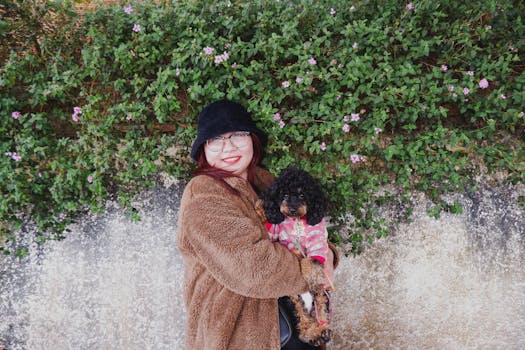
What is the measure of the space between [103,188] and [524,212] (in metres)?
2.98

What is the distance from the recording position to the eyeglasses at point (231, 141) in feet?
6.49

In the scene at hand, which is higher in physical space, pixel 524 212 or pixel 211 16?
pixel 211 16

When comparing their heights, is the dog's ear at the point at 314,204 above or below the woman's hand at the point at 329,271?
above

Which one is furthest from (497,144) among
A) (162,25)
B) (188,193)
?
(162,25)

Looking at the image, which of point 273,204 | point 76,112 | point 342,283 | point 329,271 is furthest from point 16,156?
point 342,283

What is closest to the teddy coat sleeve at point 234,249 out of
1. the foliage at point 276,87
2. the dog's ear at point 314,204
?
the dog's ear at point 314,204

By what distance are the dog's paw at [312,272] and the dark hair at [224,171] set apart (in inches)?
20.5

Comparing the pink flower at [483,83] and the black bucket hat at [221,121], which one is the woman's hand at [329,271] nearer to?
the black bucket hat at [221,121]

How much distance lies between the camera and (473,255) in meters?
2.63

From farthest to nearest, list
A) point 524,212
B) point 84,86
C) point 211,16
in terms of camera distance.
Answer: point 524,212
point 84,86
point 211,16

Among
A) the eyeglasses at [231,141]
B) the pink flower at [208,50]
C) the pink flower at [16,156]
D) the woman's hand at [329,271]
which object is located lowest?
the woman's hand at [329,271]

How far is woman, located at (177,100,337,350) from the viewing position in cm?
171

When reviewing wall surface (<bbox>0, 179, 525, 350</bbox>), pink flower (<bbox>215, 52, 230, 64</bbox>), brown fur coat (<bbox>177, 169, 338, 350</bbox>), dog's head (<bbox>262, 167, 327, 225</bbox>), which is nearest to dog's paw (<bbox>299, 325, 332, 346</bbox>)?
brown fur coat (<bbox>177, 169, 338, 350</bbox>)

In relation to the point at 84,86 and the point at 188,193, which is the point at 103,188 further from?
the point at 188,193
